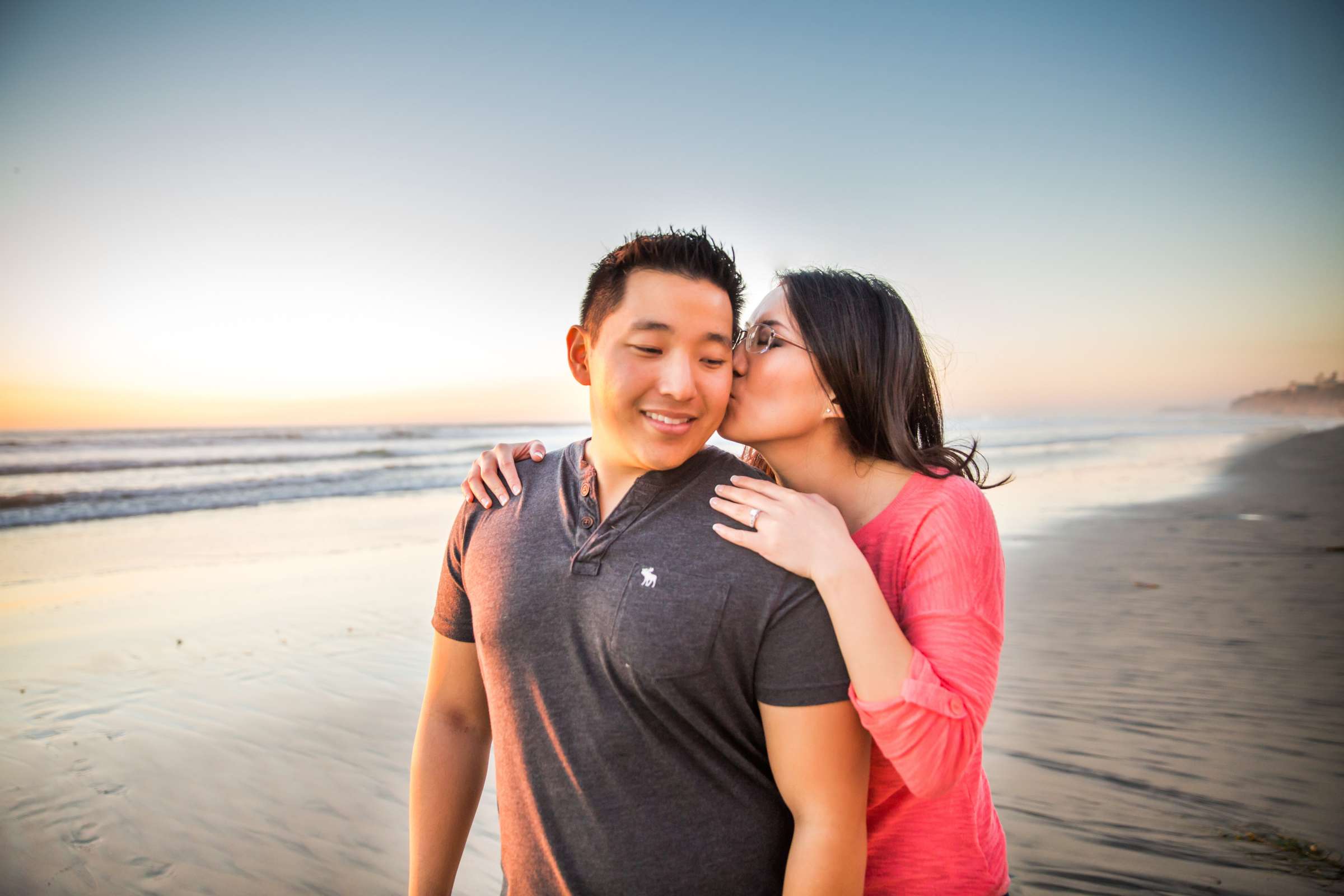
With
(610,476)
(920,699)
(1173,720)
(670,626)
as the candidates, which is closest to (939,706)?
(920,699)

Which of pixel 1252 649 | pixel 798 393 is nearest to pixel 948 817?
pixel 798 393

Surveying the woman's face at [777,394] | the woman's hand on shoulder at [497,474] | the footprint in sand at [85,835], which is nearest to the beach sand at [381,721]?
the footprint in sand at [85,835]

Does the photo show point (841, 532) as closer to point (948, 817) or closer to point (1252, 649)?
point (948, 817)

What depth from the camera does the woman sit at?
170cm

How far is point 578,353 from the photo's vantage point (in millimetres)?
2168

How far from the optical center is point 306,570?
949 cm

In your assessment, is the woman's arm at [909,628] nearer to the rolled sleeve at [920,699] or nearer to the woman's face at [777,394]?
the rolled sleeve at [920,699]

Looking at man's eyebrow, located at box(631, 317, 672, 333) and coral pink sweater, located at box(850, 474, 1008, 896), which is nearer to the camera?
coral pink sweater, located at box(850, 474, 1008, 896)

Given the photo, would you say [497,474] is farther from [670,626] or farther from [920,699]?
[920,699]

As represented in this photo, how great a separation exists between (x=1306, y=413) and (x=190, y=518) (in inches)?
2919

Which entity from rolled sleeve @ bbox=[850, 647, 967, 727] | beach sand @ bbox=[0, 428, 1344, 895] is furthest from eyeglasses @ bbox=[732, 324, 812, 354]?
beach sand @ bbox=[0, 428, 1344, 895]

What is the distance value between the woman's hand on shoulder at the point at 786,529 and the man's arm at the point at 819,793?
32cm

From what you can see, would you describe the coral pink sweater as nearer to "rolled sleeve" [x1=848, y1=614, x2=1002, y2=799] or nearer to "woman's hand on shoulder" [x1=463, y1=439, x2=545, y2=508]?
"rolled sleeve" [x1=848, y1=614, x2=1002, y2=799]

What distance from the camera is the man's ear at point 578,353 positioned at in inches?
84.4
